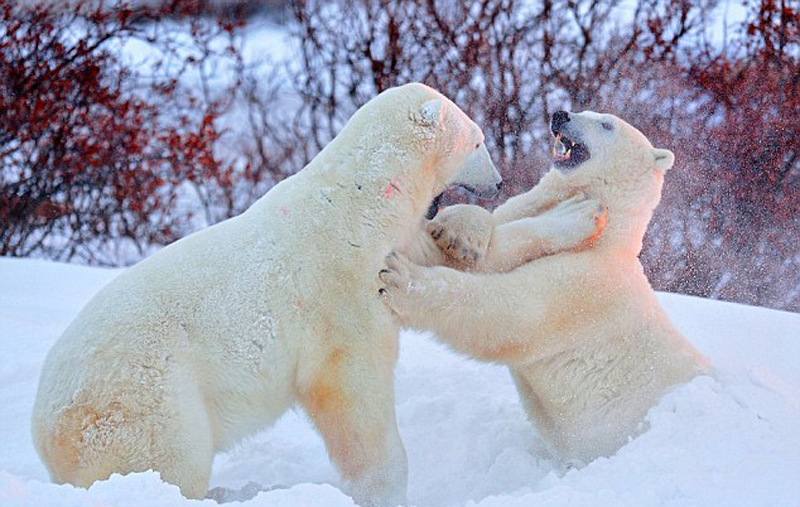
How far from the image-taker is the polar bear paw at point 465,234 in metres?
3.40

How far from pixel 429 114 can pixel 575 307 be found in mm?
841

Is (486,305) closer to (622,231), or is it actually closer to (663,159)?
(622,231)

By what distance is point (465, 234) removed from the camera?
3.41 metres

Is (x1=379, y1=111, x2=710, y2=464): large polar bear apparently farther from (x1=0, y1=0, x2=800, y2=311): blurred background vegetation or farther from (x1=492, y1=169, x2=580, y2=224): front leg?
(x1=0, y1=0, x2=800, y2=311): blurred background vegetation

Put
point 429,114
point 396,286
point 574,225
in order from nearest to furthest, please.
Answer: point 396,286, point 429,114, point 574,225

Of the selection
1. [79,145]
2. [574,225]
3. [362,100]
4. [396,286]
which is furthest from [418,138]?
[79,145]

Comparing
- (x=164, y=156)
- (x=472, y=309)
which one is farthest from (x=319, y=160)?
(x=164, y=156)

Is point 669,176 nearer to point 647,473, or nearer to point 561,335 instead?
point 561,335

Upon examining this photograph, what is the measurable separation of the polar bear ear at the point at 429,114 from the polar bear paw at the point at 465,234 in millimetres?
368

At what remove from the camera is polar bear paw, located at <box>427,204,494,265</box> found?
11.2 feet

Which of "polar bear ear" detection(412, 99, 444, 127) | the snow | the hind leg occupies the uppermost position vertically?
"polar bear ear" detection(412, 99, 444, 127)

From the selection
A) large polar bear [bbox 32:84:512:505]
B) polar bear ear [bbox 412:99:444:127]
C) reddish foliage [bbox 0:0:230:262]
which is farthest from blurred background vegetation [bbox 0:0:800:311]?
large polar bear [bbox 32:84:512:505]

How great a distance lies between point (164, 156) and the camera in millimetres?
8750

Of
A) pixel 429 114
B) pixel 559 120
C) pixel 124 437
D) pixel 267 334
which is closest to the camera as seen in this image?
pixel 124 437
